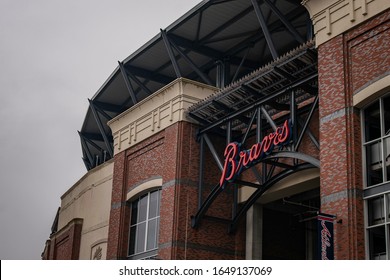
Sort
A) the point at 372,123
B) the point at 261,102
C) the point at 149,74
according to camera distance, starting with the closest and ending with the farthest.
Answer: the point at 372,123 → the point at 261,102 → the point at 149,74

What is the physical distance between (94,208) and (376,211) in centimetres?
1995

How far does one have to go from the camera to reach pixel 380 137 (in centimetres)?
2077

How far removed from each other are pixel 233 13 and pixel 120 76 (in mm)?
9635

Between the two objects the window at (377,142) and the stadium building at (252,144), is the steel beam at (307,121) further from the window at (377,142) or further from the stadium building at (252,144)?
the window at (377,142)

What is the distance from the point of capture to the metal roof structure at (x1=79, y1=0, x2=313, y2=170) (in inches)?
1180

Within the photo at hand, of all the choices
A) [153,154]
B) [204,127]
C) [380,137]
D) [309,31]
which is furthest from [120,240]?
[380,137]

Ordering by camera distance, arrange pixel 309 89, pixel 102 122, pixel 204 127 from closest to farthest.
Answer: pixel 309 89 → pixel 204 127 → pixel 102 122

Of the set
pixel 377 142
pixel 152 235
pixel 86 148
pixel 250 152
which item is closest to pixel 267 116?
pixel 250 152

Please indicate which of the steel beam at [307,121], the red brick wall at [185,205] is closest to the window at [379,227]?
the steel beam at [307,121]

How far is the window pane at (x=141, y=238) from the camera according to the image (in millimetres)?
31359

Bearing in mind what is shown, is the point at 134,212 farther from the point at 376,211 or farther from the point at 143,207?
the point at 376,211

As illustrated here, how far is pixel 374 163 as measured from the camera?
68.5ft
